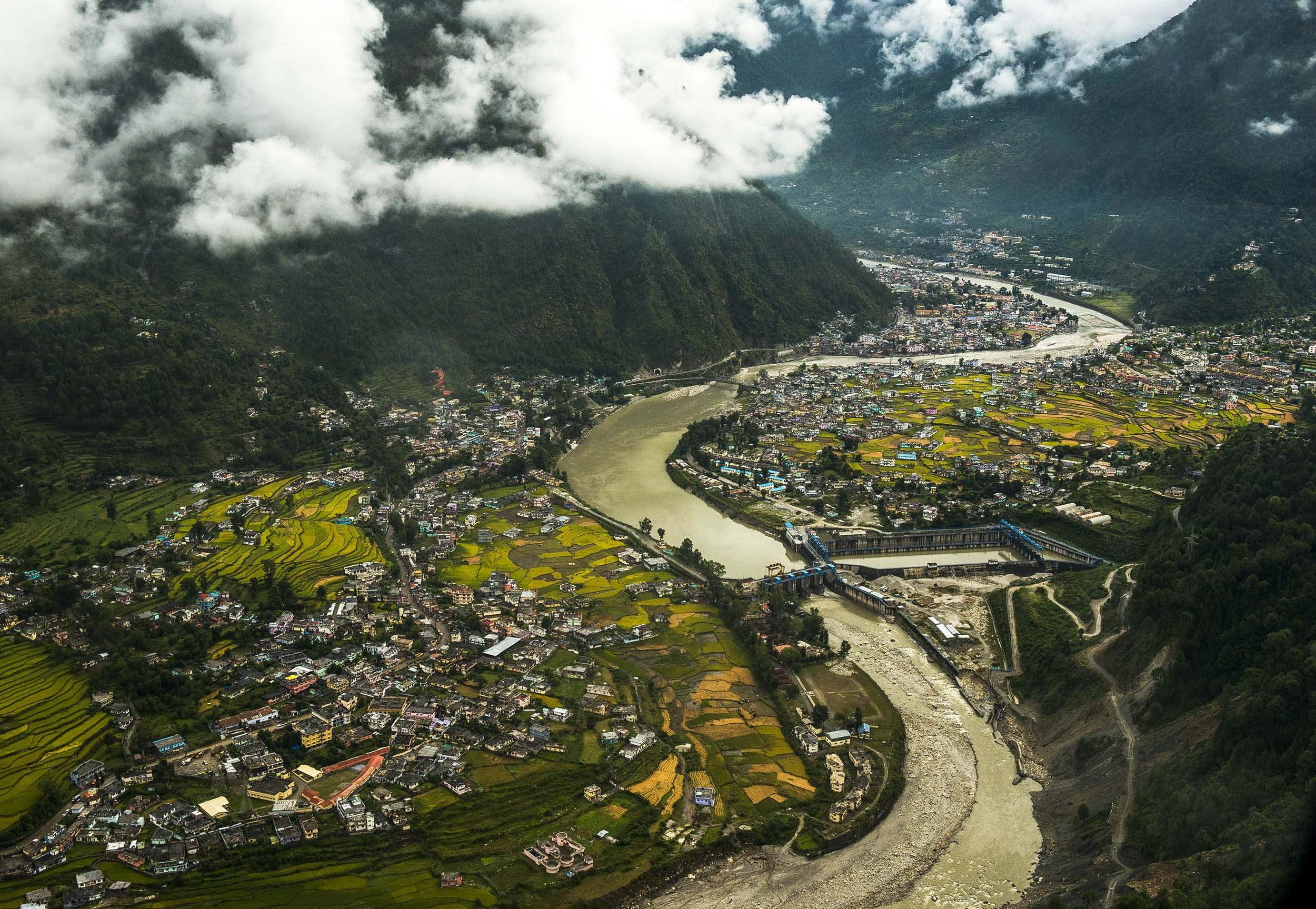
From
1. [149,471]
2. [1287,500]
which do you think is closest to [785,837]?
[1287,500]

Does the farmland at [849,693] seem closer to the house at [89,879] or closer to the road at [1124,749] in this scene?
the road at [1124,749]

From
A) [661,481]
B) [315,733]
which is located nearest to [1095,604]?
[661,481]

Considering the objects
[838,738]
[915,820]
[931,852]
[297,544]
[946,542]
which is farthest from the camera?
[946,542]

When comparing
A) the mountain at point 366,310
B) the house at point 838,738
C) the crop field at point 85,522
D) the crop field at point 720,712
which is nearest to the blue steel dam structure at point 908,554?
the crop field at point 720,712

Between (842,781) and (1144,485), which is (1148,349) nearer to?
(1144,485)

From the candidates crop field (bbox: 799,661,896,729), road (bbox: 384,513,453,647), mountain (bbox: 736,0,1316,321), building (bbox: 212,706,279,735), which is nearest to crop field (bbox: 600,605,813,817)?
crop field (bbox: 799,661,896,729)

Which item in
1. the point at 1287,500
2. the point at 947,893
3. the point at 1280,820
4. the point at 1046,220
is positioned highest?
the point at 1046,220

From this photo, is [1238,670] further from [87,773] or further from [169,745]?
[87,773]
